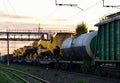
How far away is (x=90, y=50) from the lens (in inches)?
1302

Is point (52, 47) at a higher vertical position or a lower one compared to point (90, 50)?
higher

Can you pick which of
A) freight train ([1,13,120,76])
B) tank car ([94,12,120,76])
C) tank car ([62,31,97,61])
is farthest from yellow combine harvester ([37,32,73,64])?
tank car ([94,12,120,76])

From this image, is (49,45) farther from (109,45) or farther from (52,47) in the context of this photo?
(109,45)

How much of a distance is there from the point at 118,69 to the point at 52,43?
2333 centimetres

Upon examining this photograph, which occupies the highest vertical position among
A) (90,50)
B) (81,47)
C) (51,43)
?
(51,43)

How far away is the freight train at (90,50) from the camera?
2548 centimetres

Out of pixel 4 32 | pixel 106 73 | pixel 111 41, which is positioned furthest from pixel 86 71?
pixel 4 32

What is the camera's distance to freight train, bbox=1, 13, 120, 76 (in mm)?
25484

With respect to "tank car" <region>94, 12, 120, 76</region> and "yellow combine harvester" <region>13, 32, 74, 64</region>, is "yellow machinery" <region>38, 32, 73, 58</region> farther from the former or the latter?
"tank car" <region>94, 12, 120, 76</region>

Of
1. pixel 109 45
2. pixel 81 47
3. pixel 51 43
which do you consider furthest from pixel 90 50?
pixel 51 43

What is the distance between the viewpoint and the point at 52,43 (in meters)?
47.9

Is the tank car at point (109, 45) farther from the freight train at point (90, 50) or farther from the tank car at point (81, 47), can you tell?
the tank car at point (81, 47)

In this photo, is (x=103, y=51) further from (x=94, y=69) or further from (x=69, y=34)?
(x=69, y=34)

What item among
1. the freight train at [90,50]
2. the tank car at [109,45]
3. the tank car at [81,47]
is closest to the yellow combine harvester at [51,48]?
the freight train at [90,50]
